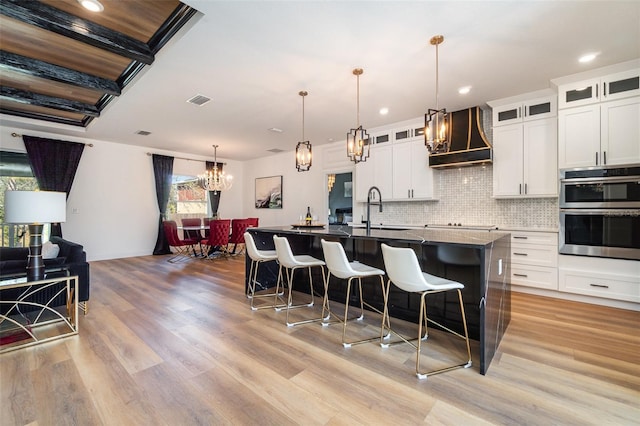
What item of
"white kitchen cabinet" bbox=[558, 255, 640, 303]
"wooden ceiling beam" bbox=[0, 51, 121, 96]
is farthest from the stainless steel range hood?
"wooden ceiling beam" bbox=[0, 51, 121, 96]

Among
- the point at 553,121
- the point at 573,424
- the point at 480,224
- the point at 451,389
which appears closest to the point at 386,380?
the point at 451,389

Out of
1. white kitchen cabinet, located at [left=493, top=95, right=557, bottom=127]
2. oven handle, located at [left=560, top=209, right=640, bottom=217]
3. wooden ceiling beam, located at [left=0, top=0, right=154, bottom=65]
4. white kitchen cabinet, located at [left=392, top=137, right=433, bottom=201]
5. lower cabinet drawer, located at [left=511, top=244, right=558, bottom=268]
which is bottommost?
lower cabinet drawer, located at [left=511, top=244, right=558, bottom=268]

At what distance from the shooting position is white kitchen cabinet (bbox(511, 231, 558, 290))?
11.9 ft

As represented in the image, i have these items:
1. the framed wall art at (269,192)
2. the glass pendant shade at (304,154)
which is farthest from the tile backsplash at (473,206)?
the framed wall art at (269,192)

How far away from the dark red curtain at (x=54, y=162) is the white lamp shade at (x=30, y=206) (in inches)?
164

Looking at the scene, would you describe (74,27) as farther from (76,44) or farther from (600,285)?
(600,285)

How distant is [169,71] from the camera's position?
320cm

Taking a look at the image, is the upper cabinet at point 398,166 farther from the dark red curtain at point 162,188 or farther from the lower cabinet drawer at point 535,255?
the dark red curtain at point 162,188

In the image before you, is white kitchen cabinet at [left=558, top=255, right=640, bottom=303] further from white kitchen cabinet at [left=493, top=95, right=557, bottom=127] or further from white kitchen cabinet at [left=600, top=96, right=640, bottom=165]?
white kitchen cabinet at [left=493, top=95, right=557, bottom=127]

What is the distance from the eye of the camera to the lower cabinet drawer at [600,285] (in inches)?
123

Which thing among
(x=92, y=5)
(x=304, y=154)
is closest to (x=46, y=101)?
(x=92, y=5)

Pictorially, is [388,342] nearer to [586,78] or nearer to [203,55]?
[203,55]

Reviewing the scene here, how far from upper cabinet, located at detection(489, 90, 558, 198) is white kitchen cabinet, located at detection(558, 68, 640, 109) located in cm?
24

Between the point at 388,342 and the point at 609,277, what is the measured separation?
295 cm
